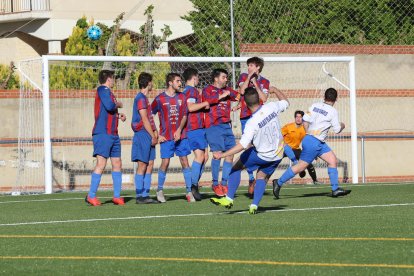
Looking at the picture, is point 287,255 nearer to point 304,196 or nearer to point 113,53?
point 304,196

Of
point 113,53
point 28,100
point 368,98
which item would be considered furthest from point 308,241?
point 113,53

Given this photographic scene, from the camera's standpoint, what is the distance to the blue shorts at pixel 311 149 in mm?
16609

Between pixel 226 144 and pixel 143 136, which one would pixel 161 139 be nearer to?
pixel 143 136

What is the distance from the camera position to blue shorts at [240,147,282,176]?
13461 mm

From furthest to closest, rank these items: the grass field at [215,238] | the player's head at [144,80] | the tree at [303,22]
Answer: the tree at [303,22] → the player's head at [144,80] → the grass field at [215,238]

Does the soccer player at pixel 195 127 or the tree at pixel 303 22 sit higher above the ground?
the tree at pixel 303 22

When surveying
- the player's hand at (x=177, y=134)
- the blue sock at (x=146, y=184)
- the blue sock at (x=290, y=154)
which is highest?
the player's hand at (x=177, y=134)

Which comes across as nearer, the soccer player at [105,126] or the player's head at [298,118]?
the soccer player at [105,126]

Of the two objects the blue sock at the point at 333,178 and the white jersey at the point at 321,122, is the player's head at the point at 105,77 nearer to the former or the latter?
the white jersey at the point at 321,122

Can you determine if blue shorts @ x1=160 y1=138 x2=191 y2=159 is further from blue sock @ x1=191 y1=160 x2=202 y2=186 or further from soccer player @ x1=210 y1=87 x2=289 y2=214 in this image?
soccer player @ x1=210 y1=87 x2=289 y2=214

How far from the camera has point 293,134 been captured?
77.9 feet

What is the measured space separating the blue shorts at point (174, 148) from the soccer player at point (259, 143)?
3479mm

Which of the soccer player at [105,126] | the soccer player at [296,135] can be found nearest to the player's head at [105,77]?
the soccer player at [105,126]

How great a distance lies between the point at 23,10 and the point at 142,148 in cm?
2641
